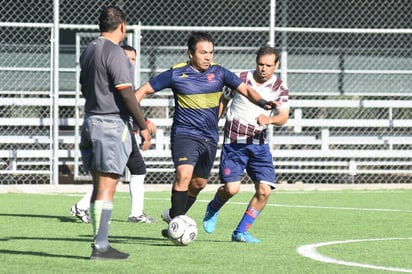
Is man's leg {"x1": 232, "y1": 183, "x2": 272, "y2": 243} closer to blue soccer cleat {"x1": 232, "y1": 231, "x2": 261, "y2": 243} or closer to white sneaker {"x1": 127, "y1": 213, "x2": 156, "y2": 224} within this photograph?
blue soccer cleat {"x1": 232, "y1": 231, "x2": 261, "y2": 243}

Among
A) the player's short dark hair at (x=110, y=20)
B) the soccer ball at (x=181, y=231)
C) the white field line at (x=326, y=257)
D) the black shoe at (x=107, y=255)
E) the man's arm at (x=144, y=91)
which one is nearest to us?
the white field line at (x=326, y=257)

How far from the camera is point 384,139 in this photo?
18953 mm

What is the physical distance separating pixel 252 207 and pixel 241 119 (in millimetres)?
863

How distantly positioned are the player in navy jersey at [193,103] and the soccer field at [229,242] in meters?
0.62

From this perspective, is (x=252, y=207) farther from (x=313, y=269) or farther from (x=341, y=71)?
(x=341, y=71)

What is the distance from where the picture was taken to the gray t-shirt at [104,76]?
25.7 feet

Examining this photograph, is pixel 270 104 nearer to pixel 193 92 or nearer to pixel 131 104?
pixel 193 92

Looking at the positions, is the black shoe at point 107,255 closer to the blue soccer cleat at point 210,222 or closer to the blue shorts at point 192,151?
the blue shorts at point 192,151

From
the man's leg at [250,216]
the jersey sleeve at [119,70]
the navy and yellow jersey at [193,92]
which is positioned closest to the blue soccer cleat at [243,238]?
the man's leg at [250,216]

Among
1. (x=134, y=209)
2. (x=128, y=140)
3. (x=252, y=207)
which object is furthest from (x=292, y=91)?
(x=128, y=140)

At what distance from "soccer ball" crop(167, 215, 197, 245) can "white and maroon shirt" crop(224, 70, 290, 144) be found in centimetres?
135

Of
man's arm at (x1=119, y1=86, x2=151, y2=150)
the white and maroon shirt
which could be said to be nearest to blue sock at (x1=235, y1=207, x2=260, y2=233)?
the white and maroon shirt

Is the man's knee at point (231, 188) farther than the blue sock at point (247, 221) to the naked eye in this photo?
Yes

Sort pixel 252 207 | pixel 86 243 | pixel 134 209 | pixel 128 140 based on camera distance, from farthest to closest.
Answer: pixel 134 209, pixel 252 207, pixel 86 243, pixel 128 140
